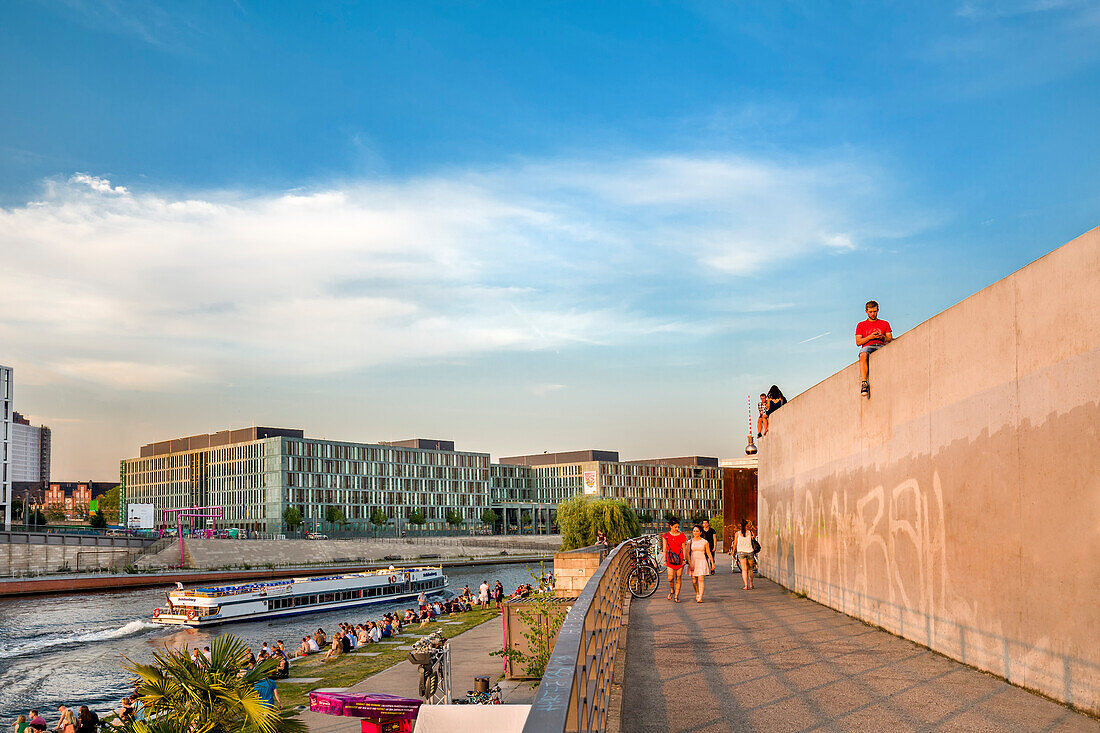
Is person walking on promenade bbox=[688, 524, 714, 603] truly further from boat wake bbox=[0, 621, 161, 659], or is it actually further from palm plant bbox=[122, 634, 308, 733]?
boat wake bbox=[0, 621, 161, 659]

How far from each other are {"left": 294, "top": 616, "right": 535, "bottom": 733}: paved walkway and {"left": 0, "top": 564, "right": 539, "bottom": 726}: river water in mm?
10343

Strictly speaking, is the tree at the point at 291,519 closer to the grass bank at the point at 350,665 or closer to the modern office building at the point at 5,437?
the modern office building at the point at 5,437

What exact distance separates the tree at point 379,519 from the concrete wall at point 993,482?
4683 inches

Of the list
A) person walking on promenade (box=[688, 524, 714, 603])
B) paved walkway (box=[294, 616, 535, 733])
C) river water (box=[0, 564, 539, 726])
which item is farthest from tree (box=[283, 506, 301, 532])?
person walking on promenade (box=[688, 524, 714, 603])

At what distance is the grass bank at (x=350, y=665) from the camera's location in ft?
75.3

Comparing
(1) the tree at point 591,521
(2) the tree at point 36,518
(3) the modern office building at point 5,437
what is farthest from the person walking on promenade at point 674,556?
(3) the modern office building at point 5,437

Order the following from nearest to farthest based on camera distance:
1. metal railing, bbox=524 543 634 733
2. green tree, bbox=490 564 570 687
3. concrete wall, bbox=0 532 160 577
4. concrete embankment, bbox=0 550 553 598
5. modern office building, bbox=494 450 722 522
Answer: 1. metal railing, bbox=524 543 634 733
2. green tree, bbox=490 564 570 687
3. concrete embankment, bbox=0 550 553 598
4. concrete wall, bbox=0 532 160 577
5. modern office building, bbox=494 450 722 522

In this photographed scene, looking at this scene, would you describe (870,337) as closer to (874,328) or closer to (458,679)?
(874,328)

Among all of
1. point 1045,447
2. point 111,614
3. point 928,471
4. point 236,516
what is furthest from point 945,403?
point 236,516

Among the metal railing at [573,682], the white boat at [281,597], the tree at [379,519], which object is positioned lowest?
the tree at [379,519]

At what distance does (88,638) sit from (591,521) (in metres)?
28.7

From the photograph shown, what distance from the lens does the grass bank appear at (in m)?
22.9

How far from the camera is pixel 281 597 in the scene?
171 ft

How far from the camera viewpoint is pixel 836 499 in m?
16.0
